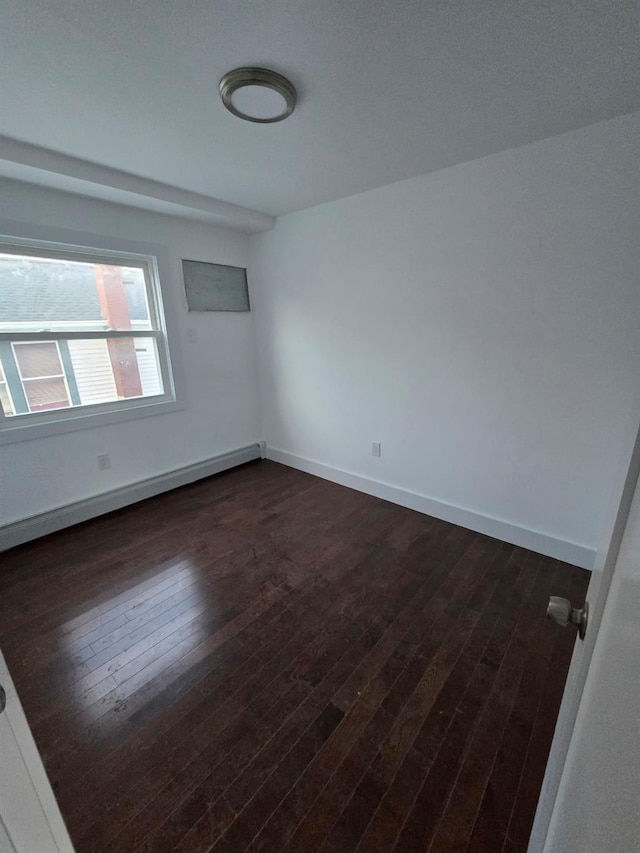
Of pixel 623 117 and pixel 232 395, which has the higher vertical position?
pixel 623 117

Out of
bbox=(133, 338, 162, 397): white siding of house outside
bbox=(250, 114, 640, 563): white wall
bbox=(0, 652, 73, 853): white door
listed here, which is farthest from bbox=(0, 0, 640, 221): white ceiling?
bbox=(0, 652, 73, 853): white door

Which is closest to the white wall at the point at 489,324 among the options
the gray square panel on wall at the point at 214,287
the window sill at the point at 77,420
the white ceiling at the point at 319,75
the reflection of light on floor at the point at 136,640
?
the white ceiling at the point at 319,75

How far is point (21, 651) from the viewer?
156 cm

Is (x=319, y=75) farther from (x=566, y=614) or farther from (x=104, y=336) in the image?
(x=104, y=336)

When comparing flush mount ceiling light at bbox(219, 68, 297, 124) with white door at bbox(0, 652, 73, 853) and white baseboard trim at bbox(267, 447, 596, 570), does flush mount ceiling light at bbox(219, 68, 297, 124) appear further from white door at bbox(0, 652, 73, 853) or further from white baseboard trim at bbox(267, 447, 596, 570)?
white baseboard trim at bbox(267, 447, 596, 570)

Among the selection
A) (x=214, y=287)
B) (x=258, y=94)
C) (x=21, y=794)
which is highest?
(x=258, y=94)

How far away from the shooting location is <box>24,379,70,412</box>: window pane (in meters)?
2.33

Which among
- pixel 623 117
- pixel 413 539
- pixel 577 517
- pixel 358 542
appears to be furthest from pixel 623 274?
pixel 358 542

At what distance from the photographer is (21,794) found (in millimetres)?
509

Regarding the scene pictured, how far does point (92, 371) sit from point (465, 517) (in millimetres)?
2933

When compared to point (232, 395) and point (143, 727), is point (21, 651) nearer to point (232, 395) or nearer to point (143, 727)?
point (143, 727)

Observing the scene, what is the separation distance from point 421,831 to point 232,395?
310 centimetres

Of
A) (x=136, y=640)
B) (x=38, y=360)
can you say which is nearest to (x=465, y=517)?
(x=136, y=640)

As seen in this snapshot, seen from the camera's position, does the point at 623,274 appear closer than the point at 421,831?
No
